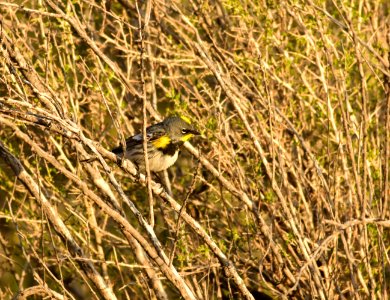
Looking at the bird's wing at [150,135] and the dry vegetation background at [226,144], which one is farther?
the bird's wing at [150,135]

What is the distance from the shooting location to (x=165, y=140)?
26.6 feet

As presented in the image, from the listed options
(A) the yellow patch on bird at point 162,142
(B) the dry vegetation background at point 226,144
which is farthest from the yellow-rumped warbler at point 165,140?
(B) the dry vegetation background at point 226,144

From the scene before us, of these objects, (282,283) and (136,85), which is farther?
(136,85)

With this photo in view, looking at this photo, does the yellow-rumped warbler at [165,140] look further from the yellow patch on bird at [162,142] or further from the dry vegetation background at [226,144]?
the dry vegetation background at [226,144]

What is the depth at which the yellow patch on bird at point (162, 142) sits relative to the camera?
8.08 metres

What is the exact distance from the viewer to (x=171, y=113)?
7949mm

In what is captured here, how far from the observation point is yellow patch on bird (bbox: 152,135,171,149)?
808 centimetres

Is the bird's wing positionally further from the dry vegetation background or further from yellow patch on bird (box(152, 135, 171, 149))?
the dry vegetation background

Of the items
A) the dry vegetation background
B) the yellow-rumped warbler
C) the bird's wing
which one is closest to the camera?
the dry vegetation background

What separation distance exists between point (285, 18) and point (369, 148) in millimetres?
1754

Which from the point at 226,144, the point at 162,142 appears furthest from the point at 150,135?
the point at 226,144

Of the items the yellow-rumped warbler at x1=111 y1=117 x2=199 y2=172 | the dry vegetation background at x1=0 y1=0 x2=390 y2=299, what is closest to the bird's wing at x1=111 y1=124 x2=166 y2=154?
the yellow-rumped warbler at x1=111 y1=117 x2=199 y2=172

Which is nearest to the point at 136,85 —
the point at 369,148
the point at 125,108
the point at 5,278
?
the point at 125,108

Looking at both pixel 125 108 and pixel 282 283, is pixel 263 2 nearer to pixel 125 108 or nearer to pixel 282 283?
pixel 125 108
